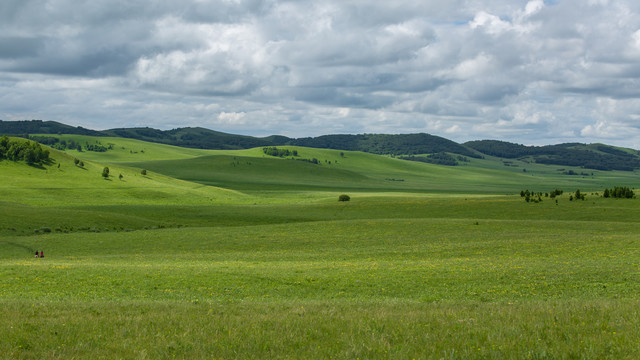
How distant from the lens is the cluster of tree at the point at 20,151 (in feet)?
488

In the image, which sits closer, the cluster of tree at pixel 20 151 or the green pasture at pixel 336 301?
the green pasture at pixel 336 301

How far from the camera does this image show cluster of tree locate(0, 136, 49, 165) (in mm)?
148750

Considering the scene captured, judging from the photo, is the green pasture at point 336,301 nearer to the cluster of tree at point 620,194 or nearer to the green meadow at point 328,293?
the green meadow at point 328,293

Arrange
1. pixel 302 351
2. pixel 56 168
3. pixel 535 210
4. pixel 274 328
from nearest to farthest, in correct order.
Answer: pixel 302 351, pixel 274 328, pixel 535 210, pixel 56 168

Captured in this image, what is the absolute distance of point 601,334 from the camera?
10.6 metres

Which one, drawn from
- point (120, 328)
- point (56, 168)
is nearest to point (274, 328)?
point (120, 328)

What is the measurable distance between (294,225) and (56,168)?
11303 centimetres

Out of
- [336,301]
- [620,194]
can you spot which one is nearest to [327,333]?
[336,301]

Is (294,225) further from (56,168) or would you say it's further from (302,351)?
(56,168)

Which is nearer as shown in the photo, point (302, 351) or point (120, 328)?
point (302, 351)

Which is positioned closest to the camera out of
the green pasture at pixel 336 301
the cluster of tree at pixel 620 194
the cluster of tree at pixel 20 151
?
the green pasture at pixel 336 301

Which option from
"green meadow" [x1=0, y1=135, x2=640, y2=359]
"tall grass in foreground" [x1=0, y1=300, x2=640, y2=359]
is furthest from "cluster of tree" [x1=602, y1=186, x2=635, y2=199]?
"tall grass in foreground" [x1=0, y1=300, x2=640, y2=359]

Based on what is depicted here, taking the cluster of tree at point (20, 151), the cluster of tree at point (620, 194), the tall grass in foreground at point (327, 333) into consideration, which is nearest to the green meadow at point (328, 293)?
the tall grass in foreground at point (327, 333)

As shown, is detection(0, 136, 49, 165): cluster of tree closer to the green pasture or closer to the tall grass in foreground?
the green pasture
